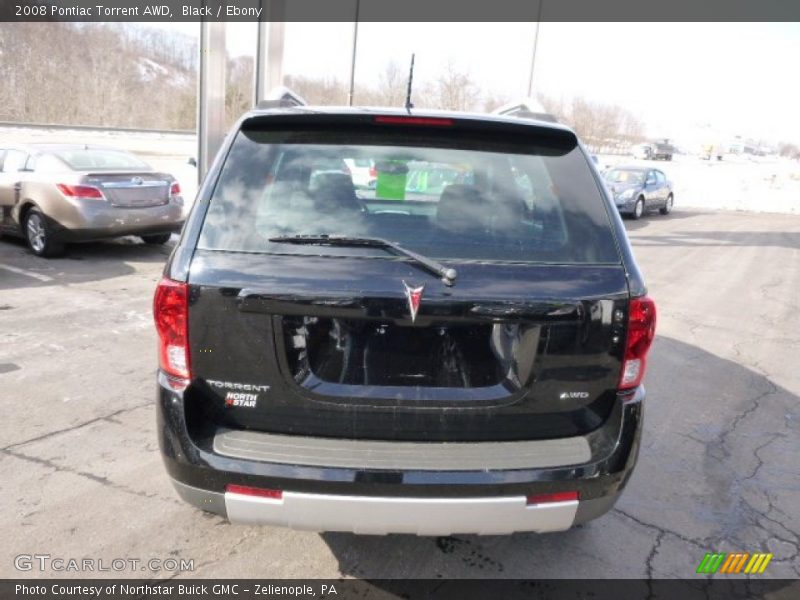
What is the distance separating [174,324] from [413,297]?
855 mm

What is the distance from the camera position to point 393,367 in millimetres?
2215

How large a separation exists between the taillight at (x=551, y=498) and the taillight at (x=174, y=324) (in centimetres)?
128

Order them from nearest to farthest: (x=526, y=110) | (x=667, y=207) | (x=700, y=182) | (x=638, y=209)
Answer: (x=526, y=110) → (x=638, y=209) → (x=667, y=207) → (x=700, y=182)

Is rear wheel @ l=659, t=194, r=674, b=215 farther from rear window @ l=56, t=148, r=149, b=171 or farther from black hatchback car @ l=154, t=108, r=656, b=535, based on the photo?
black hatchback car @ l=154, t=108, r=656, b=535

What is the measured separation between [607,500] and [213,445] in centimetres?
145

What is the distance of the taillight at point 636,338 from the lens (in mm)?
2250

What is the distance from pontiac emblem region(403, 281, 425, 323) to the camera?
2107 mm

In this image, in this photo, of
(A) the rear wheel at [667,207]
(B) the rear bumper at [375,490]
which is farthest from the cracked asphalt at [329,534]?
(A) the rear wheel at [667,207]

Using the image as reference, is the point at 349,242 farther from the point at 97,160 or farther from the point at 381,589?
Answer: the point at 97,160

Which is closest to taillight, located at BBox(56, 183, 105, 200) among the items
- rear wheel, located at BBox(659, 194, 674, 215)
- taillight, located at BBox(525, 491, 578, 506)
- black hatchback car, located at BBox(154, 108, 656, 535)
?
black hatchback car, located at BBox(154, 108, 656, 535)

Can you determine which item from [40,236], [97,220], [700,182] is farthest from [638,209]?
[700,182]

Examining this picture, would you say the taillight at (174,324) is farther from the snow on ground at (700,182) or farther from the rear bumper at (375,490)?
the snow on ground at (700,182)

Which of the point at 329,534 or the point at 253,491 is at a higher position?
the point at 253,491

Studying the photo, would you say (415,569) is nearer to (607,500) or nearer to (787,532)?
(607,500)
